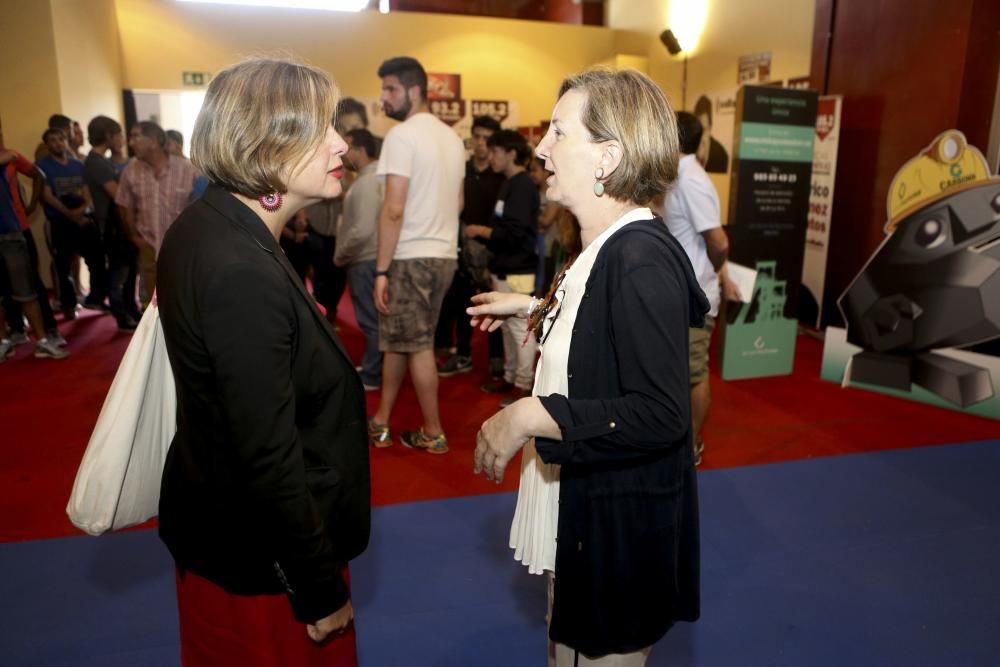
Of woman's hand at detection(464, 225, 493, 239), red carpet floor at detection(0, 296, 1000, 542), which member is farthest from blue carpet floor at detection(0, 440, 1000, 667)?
woman's hand at detection(464, 225, 493, 239)

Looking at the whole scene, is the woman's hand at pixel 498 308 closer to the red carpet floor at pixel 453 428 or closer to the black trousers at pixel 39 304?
the red carpet floor at pixel 453 428

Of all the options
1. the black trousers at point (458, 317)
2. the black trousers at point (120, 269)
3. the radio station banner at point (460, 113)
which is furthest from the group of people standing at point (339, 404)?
the radio station banner at point (460, 113)

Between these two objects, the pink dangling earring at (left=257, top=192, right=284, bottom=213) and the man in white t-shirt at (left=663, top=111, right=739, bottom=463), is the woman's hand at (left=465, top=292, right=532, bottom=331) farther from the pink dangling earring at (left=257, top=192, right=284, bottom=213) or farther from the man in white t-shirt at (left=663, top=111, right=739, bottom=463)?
the man in white t-shirt at (left=663, top=111, right=739, bottom=463)

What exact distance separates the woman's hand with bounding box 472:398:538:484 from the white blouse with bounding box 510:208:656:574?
127 mm

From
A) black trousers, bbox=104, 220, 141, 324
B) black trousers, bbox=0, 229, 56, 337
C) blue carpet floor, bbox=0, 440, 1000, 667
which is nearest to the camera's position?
blue carpet floor, bbox=0, 440, 1000, 667

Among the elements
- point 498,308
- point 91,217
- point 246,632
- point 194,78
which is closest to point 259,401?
point 246,632

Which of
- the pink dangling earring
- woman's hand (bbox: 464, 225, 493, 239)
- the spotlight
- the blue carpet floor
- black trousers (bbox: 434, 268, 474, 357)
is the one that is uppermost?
the spotlight

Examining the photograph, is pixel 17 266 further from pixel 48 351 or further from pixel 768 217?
pixel 768 217

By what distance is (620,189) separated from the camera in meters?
1.16

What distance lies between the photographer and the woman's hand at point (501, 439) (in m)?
1.05

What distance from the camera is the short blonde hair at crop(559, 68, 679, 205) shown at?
3.70 feet

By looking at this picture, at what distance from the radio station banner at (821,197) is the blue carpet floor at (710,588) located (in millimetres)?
2768

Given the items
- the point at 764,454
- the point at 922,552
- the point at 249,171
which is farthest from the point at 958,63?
the point at 249,171

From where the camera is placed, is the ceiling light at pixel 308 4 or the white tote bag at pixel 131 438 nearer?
the white tote bag at pixel 131 438
